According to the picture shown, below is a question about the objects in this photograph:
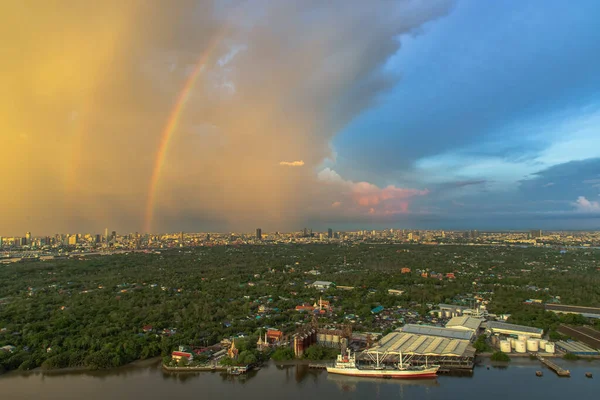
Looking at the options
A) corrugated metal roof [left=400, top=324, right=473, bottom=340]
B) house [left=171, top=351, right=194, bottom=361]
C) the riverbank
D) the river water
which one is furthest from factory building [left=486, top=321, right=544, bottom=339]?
the riverbank

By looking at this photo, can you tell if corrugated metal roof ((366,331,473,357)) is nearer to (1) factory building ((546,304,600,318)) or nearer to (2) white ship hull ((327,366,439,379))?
(2) white ship hull ((327,366,439,379))

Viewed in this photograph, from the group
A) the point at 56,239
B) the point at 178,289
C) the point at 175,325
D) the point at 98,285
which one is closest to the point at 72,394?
the point at 175,325

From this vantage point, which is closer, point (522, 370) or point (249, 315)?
point (522, 370)

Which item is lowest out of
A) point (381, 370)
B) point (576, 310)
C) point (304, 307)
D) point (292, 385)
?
point (292, 385)

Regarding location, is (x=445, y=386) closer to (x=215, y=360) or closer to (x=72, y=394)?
(x=215, y=360)

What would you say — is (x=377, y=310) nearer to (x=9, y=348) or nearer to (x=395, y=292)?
(x=395, y=292)

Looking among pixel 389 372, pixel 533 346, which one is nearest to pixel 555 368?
pixel 533 346
